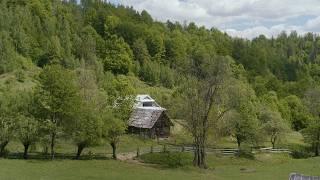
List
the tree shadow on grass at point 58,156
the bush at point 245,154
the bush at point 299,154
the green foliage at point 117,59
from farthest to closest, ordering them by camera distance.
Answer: the green foliage at point 117,59 → the bush at point 299,154 → the bush at point 245,154 → the tree shadow on grass at point 58,156

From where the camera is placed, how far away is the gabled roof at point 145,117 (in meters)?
86.9

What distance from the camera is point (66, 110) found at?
60500 mm

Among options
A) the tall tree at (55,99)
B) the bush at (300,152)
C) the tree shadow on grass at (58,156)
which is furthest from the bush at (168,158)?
the bush at (300,152)

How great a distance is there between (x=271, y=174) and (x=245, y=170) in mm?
4383

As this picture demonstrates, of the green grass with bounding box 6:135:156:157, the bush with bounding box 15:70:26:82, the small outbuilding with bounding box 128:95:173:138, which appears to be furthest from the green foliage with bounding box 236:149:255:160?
the bush with bounding box 15:70:26:82

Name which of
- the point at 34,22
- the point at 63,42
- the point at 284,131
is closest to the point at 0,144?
the point at 284,131

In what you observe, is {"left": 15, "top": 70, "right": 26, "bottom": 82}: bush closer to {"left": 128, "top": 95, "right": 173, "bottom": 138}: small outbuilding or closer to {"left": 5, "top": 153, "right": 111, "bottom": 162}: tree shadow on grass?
{"left": 128, "top": 95, "right": 173, "bottom": 138}: small outbuilding

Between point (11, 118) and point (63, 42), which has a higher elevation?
point (63, 42)

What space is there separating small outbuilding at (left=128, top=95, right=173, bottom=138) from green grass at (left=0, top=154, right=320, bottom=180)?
2010 cm

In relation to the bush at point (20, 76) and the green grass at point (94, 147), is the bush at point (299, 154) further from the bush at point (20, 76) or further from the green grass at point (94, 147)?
the bush at point (20, 76)

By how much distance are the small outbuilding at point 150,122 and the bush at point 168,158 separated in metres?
18.4

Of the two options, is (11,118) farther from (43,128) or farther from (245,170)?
(245,170)

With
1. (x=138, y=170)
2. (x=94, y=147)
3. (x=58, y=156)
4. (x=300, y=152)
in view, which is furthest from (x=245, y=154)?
(x=58, y=156)

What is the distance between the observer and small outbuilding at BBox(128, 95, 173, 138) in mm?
87125
